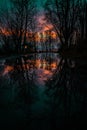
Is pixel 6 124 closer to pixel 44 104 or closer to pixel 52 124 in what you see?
pixel 52 124

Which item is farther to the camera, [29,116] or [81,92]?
[81,92]

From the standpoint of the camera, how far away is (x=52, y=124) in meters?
4.91

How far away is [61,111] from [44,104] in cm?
88

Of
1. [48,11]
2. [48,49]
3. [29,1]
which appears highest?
[29,1]

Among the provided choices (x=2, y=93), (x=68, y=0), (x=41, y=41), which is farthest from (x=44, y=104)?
(x=41, y=41)

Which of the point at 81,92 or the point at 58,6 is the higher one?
the point at 58,6

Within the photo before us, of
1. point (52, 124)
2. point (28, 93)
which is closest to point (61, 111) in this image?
point (52, 124)

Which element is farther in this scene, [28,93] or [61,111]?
[28,93]

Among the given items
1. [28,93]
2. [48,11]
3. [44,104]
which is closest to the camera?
[44,104]

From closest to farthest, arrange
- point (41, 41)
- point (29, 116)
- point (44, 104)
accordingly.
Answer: point (29, 116) < point (44, 104) < point (41, 41)

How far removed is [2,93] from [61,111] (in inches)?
127

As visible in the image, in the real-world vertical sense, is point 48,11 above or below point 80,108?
above

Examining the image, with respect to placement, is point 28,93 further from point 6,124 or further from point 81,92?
point 6,124

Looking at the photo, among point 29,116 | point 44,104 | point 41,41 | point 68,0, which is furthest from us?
point 41,41
